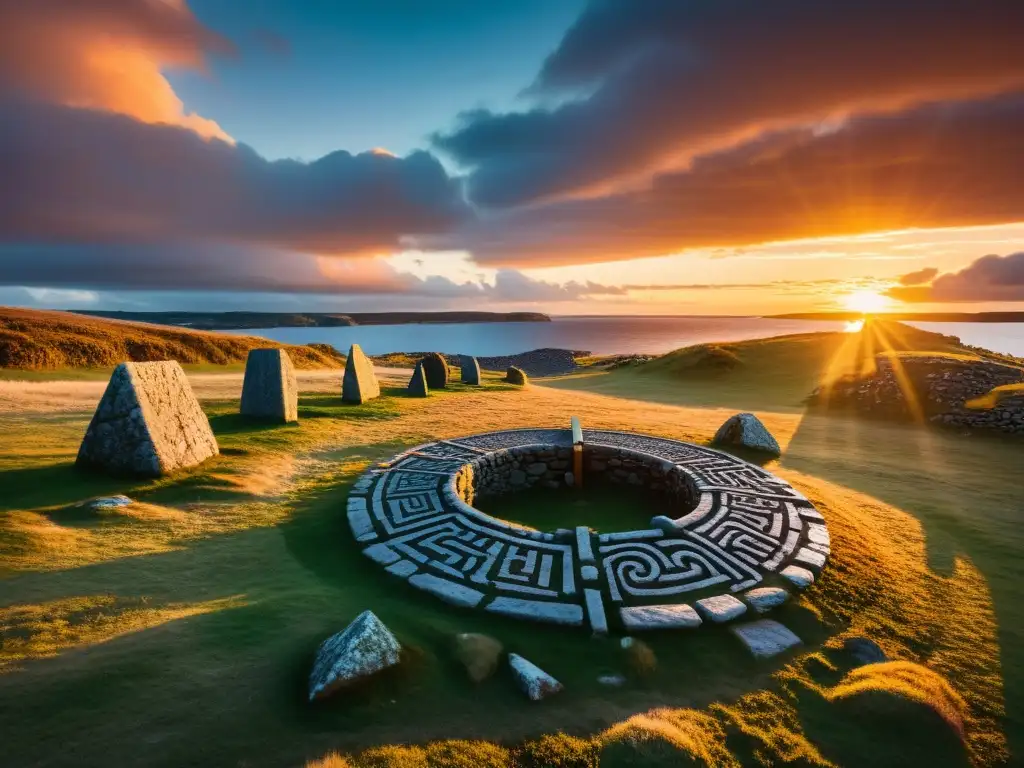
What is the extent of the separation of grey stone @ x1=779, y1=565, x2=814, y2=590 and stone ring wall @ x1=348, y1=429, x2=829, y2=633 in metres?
0.02

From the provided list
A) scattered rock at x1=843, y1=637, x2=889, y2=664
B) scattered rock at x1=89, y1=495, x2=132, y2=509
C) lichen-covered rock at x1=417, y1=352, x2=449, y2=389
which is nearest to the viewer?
scattered rock at x1=843, y1=637, x2=889, y2=664

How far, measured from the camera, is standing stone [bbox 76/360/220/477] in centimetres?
705

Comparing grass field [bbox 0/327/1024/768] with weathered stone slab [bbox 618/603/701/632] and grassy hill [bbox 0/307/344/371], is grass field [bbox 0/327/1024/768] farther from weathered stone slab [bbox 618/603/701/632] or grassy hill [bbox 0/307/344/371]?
grassy hill [bbox 0/307/344/371]

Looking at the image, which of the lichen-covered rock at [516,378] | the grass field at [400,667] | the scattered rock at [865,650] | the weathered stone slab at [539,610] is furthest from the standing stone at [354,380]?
the scattered rock at [865,650]

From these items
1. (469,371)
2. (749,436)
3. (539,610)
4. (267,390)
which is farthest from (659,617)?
(469,371)

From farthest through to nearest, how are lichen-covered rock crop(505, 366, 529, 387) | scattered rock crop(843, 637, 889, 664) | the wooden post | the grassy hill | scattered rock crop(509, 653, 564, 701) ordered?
lichen-covered rock crop(505, 366, 529, 387)
the grassy hill
the wooden post
scattered rock crop(843, 637, 889, 664)
scattered rock crop(509, 653, 564, 701)

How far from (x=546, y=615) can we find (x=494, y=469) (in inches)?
203

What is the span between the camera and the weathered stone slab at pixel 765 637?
14.4 feet

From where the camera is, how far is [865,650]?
4434 mm

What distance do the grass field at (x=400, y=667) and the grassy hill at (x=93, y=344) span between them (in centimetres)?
1315

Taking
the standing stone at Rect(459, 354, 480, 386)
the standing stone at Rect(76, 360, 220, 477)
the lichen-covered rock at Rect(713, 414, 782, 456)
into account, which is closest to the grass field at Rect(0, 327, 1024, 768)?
the standing stone at Rect(76, 360, 220, 477)

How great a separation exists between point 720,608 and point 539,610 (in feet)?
6.51

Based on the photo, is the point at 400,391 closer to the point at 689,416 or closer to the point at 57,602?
the point at 689,416

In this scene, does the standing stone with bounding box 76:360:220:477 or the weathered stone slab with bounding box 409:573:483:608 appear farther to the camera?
the standing stone with bounding box 76:360:220:477
